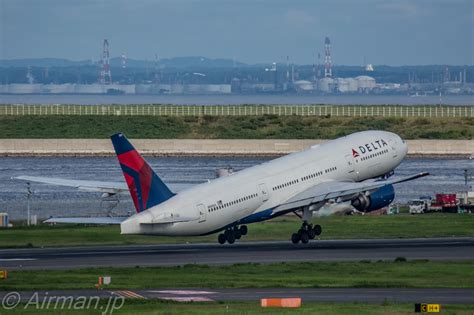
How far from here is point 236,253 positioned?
7806 centimetres

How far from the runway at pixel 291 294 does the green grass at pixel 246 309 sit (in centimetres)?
154

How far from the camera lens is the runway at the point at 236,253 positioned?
7412 cm

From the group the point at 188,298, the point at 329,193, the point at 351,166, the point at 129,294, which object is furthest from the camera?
the point at 351,166

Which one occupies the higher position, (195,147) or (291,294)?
(291,294)

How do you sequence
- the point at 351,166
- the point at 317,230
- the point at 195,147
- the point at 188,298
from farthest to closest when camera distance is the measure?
1. the point at 195,147
2. the point at 351,166
3. the point at 317,230
4. the point at 188,298

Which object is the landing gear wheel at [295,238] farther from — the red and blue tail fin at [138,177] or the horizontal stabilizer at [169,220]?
the red and blue tail fin at [138,177]

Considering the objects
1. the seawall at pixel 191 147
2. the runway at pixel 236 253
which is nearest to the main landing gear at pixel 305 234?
the runway at pixel 236 253

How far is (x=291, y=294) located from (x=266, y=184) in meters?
23.0

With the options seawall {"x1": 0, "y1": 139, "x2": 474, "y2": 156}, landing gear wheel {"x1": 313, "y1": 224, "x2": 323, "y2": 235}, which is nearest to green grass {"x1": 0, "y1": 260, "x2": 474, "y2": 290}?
landing gear wheel {"x1": 313, "y1": 224, "x2": 323, "y2": 235}

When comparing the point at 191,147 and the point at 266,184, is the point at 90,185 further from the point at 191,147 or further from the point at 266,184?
the point at 191,147

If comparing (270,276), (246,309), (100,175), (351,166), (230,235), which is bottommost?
(100,175)

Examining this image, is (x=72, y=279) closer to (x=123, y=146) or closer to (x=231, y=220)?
(x=123, y=146)

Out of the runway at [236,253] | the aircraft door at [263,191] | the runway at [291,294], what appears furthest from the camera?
the aircraft door at [263,191]

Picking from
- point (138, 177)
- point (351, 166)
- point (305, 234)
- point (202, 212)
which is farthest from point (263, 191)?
point (138, 177)
